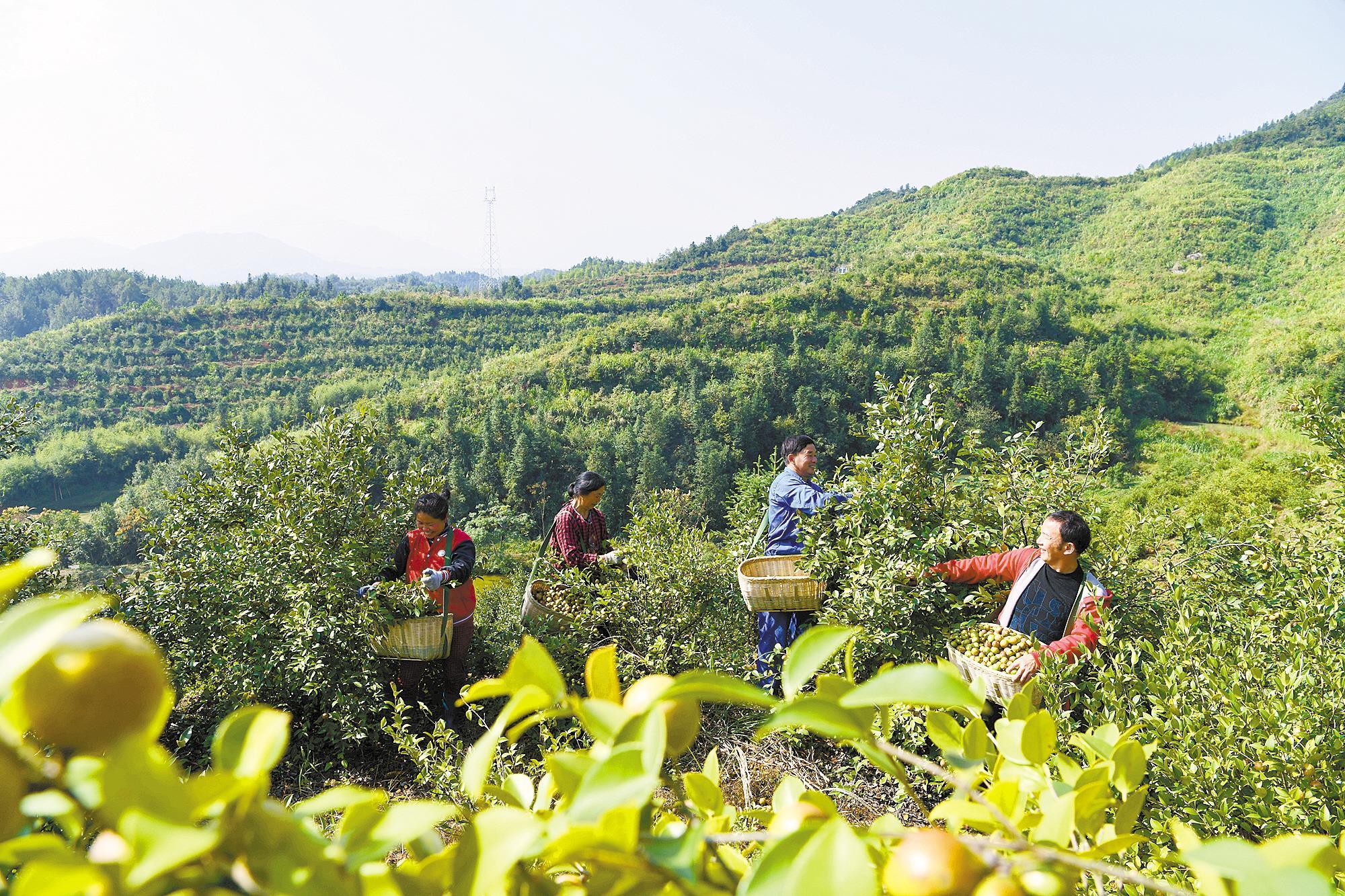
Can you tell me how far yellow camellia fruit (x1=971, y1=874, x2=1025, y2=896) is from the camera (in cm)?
39

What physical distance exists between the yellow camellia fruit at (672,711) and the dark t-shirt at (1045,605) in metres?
2.47

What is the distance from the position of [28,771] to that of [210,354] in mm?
64389

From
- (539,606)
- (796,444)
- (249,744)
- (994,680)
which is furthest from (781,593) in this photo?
(249,744)

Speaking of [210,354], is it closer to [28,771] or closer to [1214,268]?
[28,771]

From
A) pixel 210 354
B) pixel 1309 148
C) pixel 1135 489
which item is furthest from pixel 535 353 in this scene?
pixel 1309 148

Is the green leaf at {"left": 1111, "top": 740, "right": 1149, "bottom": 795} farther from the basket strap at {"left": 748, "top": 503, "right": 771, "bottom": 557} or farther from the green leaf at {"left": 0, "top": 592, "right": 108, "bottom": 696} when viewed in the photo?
the basket strap at {"left": 748, "top": 503, "right": 771, "bottom": 557}

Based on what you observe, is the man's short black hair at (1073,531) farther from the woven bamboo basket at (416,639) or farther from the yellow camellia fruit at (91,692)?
the yellow camellia fruit at (91,692)

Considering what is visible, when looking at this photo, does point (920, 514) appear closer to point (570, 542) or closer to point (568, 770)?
point (570, 542)

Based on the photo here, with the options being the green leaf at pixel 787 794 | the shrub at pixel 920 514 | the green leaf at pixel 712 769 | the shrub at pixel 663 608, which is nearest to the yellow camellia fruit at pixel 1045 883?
the green leaf at pixel 787 794

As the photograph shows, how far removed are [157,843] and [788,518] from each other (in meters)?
3.33

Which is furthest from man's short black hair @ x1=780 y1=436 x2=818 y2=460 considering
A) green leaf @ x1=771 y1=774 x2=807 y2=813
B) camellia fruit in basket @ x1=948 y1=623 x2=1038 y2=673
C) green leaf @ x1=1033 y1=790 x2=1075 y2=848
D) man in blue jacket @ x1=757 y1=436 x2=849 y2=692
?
green leaf @ x1=1033 y1=790 x2=1075 y2=848

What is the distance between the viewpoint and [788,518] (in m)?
3.53

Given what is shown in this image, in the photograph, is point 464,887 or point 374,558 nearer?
point 464,887

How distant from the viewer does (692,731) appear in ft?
1.72
